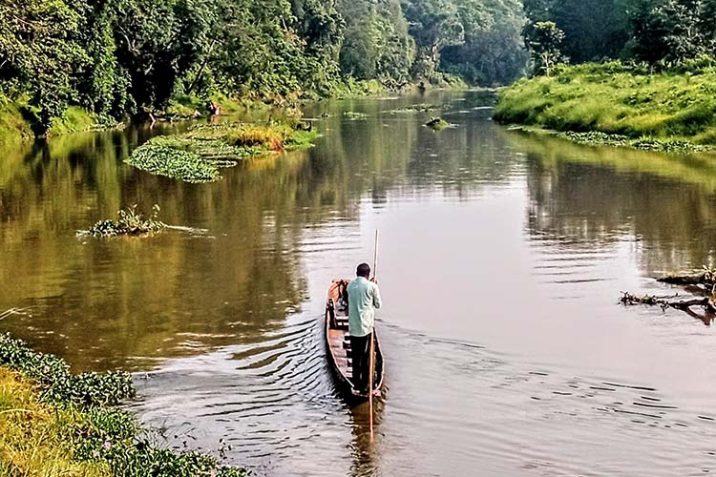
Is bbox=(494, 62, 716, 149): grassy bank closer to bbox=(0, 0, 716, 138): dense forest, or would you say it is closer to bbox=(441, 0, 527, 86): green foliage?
bbox=(0, 0, 716, 138): dense forest

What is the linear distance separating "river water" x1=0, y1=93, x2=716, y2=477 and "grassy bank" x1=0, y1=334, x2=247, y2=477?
0.58m

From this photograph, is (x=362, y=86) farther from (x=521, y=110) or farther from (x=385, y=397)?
(x=385, y=397)

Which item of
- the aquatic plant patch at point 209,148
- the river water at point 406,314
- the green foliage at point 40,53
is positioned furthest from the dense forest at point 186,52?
the river water at point 406,314

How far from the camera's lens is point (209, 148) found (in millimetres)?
40531

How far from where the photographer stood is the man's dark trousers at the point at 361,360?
1133 centimetres

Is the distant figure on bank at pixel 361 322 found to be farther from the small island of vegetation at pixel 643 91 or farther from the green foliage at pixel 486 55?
the green foliage at pixel 486 55

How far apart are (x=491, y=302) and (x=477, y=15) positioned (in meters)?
145

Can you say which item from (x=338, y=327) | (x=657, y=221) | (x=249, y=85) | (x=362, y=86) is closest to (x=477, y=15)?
(x=362, y=86)

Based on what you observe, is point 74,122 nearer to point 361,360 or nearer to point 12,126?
point 12,126

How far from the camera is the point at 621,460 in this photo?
384 inches

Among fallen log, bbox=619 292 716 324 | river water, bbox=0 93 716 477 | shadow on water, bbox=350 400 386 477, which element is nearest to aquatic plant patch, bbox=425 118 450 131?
river water, bbox=0 93 716 477

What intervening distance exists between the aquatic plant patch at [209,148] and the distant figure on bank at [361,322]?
20.0 meters

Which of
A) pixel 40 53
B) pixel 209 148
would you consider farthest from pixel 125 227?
pixel 209 148

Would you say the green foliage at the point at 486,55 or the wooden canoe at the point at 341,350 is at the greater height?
the green foliage at the point at 486,55
